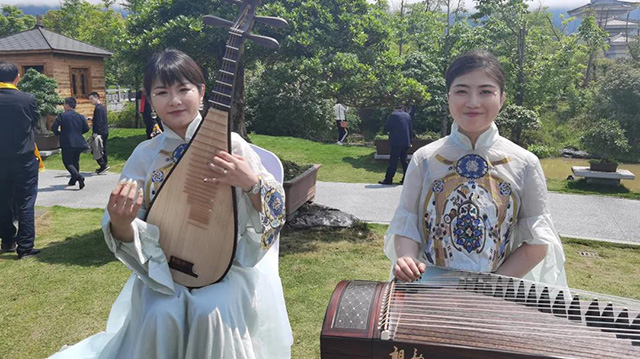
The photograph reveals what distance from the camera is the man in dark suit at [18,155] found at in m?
4.86

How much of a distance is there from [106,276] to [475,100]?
3.78m

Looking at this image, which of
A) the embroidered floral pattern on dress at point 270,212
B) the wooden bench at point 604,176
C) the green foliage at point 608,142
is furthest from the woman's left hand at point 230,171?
the green foliage at point 608,142

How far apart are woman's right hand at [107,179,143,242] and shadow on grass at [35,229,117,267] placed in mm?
3133

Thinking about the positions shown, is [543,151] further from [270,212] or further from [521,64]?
[270,212]

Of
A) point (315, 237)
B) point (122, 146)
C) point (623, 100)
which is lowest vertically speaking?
point (122, 146)

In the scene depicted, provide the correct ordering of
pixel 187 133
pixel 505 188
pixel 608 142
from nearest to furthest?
1. pixel 505 188
2. pixel 187 133
3. pixel 608 142

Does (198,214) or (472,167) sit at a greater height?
(472,167)

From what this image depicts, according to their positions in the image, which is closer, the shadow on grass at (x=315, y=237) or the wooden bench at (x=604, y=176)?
the shadow on grass at (x=315, y=237)

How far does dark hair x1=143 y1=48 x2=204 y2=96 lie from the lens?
2316 millimetres

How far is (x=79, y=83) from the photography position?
16.1 meters

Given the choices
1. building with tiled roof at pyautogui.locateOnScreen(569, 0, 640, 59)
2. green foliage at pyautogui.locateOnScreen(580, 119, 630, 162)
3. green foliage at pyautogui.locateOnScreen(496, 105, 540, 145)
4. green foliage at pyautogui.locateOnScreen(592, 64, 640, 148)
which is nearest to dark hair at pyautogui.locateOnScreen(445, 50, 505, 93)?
green foliage at pyautogui.locateOnScreen(580, 119, 630, 162)

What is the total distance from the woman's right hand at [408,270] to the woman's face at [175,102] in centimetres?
122

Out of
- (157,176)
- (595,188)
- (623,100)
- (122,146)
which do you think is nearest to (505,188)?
(157,176)

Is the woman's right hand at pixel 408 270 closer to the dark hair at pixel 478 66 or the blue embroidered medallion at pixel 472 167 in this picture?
the blue embroidered medallion at pixel 472 167
